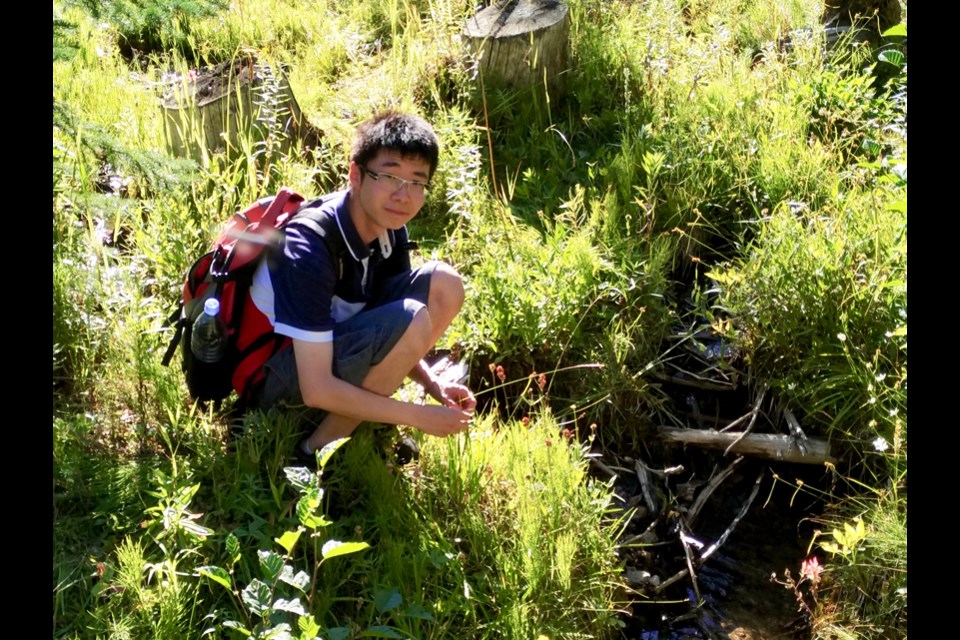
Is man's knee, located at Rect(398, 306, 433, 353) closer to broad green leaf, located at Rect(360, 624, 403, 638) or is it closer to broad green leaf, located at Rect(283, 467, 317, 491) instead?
broad green leaf, located at Rect(283, 467, 317, 491)

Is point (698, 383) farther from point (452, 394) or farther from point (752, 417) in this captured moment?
point (452, 394)

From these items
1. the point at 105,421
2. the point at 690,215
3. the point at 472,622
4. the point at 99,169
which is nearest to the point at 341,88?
the point at 99,169

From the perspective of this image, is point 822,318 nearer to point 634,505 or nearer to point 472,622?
point 634,505

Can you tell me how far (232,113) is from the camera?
15.8ft

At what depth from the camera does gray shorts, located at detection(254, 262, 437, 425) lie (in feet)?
10.4

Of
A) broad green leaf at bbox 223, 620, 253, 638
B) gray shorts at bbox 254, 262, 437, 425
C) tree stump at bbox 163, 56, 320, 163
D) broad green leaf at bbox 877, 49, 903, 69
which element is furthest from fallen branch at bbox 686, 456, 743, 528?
tree stump at bbox 163, 56, 320, 163

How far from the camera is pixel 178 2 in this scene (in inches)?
136

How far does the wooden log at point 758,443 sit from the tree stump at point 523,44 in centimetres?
234

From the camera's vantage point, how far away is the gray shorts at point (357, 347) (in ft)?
10.4

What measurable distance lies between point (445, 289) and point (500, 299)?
79cm

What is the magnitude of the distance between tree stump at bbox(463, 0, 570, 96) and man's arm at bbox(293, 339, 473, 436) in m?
2.90

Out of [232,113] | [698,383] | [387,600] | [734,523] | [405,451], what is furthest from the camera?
[232,113]

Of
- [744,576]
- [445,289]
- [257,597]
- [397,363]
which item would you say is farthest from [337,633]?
[744,576]
